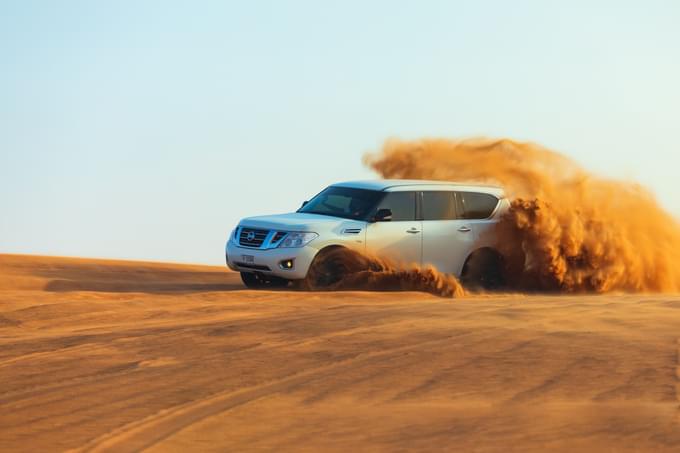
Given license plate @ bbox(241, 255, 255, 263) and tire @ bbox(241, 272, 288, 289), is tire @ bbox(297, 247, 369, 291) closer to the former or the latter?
license plate @ bbox(241, 255, 255, 263)

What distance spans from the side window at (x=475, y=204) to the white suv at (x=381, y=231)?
1cm

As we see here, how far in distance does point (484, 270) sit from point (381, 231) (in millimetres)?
1836

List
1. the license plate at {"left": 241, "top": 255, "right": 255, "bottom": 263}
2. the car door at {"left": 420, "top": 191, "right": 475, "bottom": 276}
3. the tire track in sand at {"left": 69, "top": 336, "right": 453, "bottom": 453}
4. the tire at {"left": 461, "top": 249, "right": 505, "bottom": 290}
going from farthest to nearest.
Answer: the tire at {"left": 461, "top": 249, "right": 505, "bottom": 290}
the car door at {"left": 420, "top": 191, "right": 475, "bottom": 276}
the license plate at {"left": 241, "top": 255, "right": 255, "bottom": 263}
the tire track in sand at {"left": 69, "top": 336, "right": 453, "bottom": 453}

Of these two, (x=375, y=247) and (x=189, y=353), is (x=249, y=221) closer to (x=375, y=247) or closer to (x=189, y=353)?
(x=375, y=247)

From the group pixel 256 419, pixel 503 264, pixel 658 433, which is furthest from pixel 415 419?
pixel 503 264

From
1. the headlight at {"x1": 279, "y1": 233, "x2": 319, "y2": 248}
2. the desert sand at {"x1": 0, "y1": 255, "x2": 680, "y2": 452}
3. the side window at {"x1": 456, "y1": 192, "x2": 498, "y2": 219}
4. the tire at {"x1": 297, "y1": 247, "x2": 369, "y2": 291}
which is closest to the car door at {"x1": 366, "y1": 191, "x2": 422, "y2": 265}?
the tire at {"x1": 297, "y1": 247, "x2": 369, "y2": 291}

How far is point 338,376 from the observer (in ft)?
29.4

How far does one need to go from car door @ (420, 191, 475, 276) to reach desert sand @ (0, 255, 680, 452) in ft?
11.2

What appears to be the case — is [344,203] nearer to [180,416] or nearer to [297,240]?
[297,240]

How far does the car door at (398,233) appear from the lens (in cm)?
1736

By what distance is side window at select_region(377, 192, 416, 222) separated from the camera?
1764cm

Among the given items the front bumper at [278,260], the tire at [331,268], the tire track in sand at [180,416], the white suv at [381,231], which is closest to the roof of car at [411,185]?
the white suv at [381,231]

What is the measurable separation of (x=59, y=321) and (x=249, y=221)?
214 inches

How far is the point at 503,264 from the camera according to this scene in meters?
18.5
